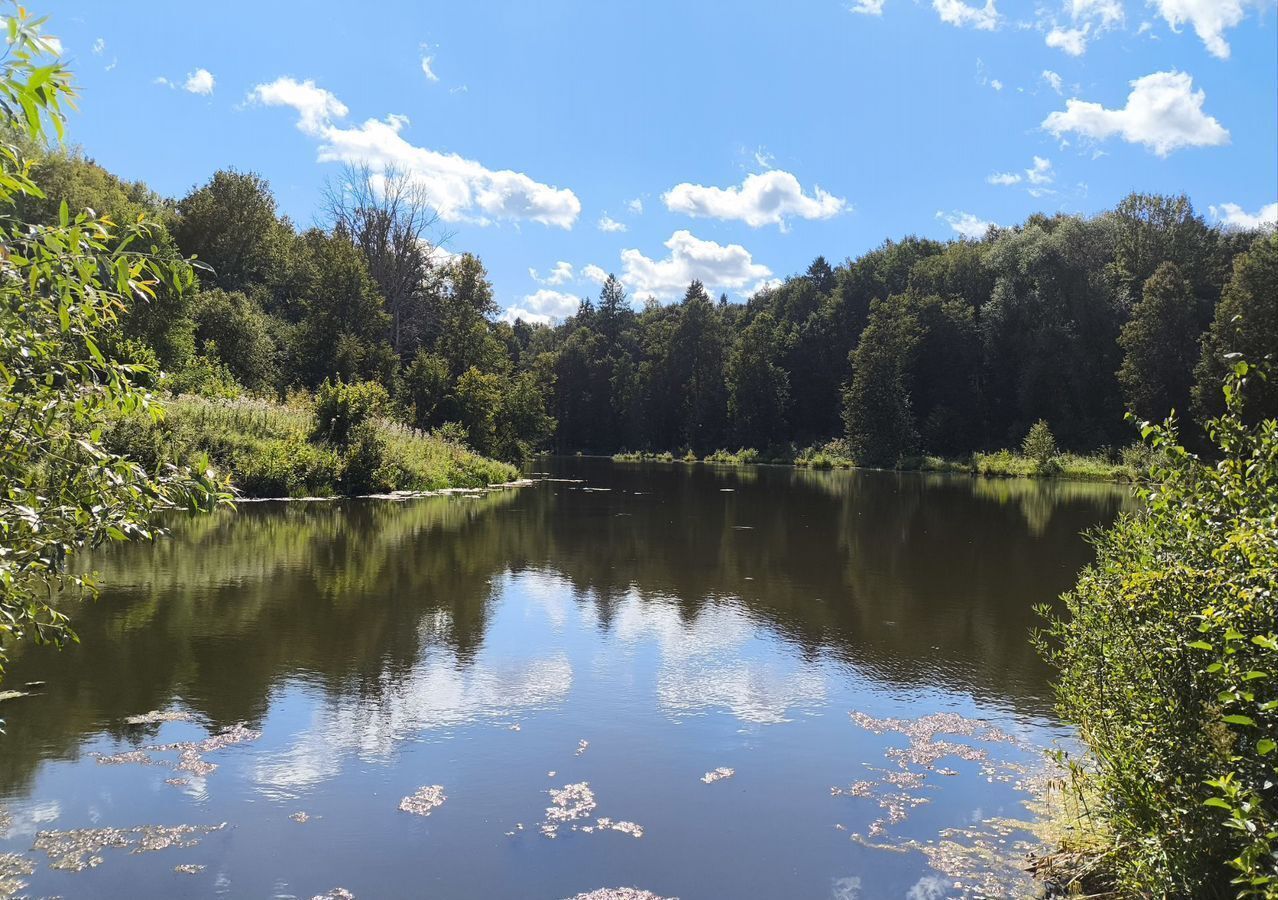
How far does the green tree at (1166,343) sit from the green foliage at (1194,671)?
63.4 m

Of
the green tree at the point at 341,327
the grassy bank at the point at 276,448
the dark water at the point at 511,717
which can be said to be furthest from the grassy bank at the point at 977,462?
the green tree at the point at 341,327

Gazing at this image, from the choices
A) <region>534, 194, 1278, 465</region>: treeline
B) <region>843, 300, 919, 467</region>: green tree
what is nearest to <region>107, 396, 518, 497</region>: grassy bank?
<region>534, 194, 1278, 465</region>: treeline

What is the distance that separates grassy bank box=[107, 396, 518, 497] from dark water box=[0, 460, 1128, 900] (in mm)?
5227

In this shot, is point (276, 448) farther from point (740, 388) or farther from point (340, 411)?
point (740, 388)

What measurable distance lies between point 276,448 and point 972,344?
6649 cm

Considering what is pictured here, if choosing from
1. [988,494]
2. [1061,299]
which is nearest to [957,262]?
[1061,299]

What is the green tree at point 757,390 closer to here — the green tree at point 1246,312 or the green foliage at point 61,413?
the green tree at point 1246,312

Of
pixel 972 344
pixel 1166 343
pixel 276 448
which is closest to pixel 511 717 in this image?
pixel 276 448

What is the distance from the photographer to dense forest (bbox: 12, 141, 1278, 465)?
4100cm

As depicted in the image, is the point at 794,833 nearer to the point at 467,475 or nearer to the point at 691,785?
the point at 691,785

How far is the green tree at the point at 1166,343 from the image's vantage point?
195 ft

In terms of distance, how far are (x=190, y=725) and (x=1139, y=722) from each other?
22.6 ft

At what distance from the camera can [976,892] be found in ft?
16.0

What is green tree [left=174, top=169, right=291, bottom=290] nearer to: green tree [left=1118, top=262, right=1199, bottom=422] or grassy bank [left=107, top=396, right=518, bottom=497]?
grassy bank [left=107, top=396, right=518, bottom=497]
